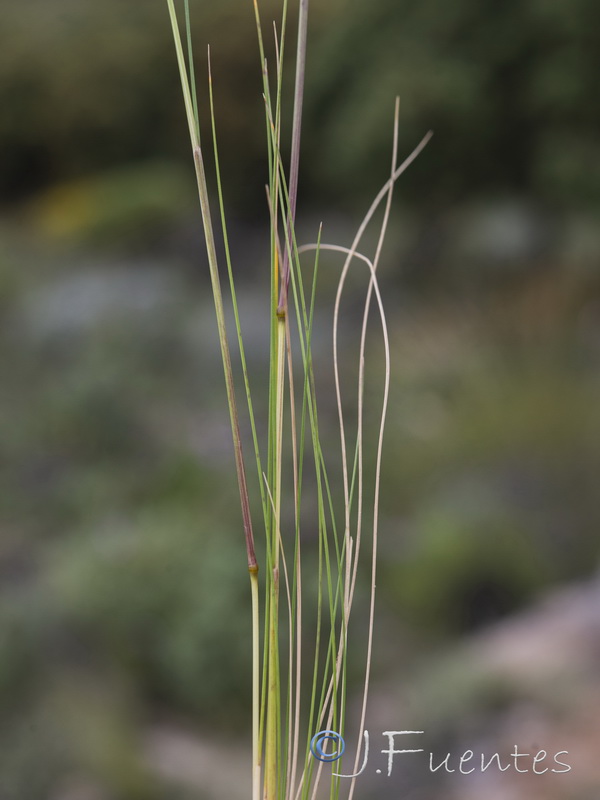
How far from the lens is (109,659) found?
1.43m

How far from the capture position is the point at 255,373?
2.21m

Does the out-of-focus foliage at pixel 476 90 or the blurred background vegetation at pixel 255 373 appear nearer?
the blurred background vegetation at pixel 255 373

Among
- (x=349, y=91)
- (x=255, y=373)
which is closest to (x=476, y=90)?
(x=349, y=91)

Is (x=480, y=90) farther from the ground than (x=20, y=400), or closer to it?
farther from the ground

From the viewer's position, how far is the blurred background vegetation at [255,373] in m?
1.33

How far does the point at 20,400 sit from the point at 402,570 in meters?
1.08

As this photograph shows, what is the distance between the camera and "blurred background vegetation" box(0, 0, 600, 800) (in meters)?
1.33

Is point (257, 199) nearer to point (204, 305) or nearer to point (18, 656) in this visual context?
point (204, 305)

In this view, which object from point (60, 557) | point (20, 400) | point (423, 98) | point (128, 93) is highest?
point (128, 93)

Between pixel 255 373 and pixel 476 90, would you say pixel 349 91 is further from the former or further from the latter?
pixel 255 373

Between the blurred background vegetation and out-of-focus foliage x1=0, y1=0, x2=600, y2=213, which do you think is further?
out-of-focus foliage x1=0, y1=0, x2=600, y2=213

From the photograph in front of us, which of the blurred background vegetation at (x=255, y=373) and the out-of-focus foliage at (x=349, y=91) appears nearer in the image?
the blurred background vegetation at (x=255, y=373)

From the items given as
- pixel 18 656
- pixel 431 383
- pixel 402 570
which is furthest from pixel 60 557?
pixel 431 383

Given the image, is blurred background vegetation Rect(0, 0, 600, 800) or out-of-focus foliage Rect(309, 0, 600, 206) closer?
blurred background vegetation Rect(0, 0, 600, 800)
